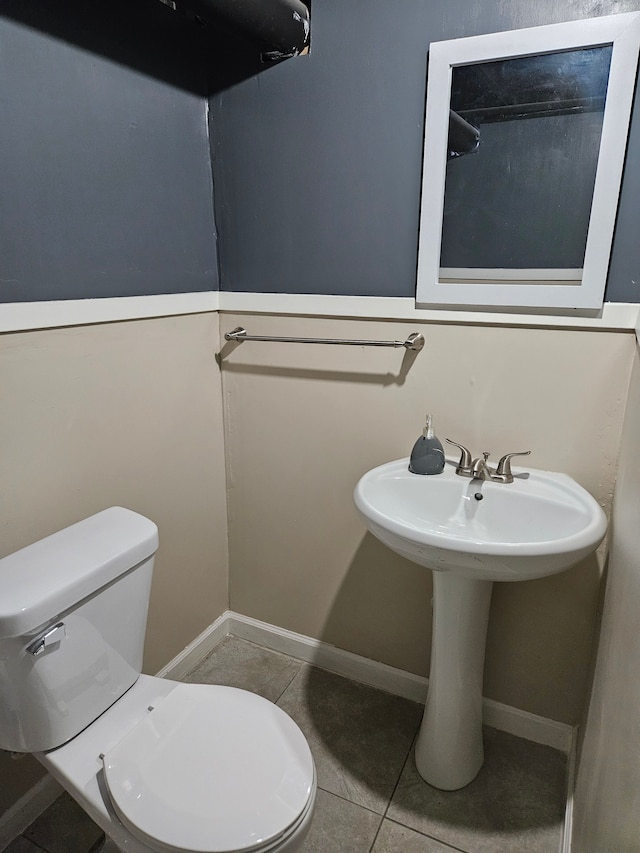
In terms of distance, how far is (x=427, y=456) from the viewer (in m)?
1.42

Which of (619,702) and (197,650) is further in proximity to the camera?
(197,650)

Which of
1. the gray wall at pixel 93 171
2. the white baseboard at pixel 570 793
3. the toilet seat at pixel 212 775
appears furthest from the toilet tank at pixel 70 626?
the white baseboard at pixel 570 793

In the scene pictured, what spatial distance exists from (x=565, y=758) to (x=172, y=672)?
4.02 ft

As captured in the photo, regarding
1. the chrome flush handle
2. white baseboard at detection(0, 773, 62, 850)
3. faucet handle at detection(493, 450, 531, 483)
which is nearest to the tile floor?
white baseboard at detection(0, 773, 62, 850)

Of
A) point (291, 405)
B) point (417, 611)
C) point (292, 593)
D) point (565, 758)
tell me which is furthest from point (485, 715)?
point (291, 405)

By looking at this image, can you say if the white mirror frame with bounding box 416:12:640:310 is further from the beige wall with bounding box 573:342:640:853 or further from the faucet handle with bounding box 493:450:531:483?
the faucet handle with bounding box 493:450:531:483

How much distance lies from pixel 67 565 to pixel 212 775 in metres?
0.49

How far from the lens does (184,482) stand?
5.56ft

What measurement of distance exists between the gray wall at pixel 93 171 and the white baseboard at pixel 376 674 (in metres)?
1.25

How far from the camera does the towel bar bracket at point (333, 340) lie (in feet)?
4.79

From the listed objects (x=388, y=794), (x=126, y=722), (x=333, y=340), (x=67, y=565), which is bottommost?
(x=388, y=794)

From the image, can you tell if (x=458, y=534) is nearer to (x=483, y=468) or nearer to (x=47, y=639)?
(x=483, y=468)

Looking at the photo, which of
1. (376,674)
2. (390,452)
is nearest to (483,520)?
(390,452)

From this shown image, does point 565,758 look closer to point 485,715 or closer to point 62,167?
point 485,715
